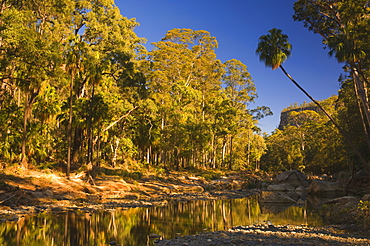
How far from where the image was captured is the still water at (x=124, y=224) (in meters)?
10.2

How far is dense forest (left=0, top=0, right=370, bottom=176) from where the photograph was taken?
2012cm

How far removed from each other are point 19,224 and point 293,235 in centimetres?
1081

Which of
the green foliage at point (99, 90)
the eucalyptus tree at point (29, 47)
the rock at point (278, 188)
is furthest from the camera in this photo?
the rock at point (278, 188)

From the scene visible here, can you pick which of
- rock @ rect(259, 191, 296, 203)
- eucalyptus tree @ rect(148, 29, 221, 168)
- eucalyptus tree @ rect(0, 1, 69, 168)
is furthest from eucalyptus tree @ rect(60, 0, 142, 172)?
rock @ rect(259, 191, 296, 203)

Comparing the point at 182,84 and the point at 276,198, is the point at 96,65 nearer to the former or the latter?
the point at 182,84

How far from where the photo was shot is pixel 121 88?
3278 cm

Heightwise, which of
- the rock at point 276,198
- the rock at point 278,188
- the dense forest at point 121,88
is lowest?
the rock at point 276,198

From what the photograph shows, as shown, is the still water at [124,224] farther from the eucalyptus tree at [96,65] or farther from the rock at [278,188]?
the eucalyptus tree at [96,65]

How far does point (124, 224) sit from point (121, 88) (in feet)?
70.8

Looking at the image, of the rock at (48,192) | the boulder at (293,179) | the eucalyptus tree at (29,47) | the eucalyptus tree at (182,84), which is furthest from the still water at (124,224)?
the eucalyptus tree at (182,84)

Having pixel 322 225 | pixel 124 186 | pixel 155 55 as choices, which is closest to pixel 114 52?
pixel 124 186

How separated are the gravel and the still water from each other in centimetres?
130

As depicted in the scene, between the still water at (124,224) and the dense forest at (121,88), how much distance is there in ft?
25.0

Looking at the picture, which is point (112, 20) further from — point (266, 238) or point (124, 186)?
point (266, 238)
